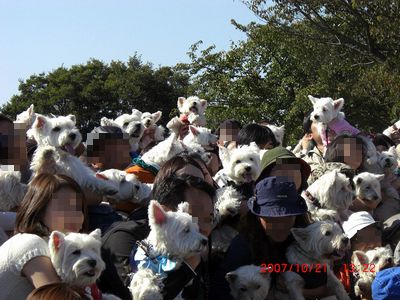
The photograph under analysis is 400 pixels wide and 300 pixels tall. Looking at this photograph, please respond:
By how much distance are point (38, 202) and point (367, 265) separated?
2.87 metres

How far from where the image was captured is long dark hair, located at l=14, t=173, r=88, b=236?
3.55 metres

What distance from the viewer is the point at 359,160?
21.2 ft

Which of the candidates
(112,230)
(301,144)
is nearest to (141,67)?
(301,144)

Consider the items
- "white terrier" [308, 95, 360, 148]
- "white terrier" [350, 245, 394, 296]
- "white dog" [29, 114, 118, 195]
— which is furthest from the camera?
"white terrier" [308, 95, 360, 148]

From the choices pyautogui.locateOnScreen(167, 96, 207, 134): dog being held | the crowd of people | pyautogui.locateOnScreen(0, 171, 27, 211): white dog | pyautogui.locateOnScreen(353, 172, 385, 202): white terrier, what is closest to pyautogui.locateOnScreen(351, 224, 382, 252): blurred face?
the crowd of people

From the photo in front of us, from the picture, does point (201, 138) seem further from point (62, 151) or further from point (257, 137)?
point (62, 151)

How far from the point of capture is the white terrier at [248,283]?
A: 158 inches

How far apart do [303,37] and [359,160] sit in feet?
46.1

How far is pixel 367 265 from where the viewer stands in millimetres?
5152

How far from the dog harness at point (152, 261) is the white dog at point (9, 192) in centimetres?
144

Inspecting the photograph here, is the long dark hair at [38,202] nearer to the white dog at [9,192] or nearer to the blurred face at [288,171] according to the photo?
the white dog at [9,192]

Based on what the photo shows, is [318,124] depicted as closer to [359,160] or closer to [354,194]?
[359,160]

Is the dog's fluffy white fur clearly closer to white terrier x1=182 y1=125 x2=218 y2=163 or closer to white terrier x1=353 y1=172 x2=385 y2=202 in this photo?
white terrier x1=353 y1=172 x2=385 y2=202

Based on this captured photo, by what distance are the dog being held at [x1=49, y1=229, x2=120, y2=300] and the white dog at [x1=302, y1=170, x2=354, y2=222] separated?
8.28ft
